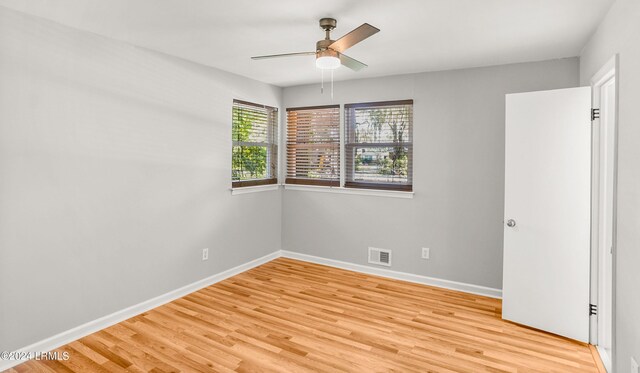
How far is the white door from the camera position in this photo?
112 inches

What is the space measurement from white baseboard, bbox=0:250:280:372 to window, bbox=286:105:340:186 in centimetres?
150

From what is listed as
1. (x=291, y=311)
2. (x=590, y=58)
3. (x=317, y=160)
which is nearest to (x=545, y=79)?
(x=590, y=58)

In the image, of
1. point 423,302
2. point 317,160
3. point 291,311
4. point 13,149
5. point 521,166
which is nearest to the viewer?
point 13,149

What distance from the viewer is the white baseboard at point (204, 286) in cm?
271

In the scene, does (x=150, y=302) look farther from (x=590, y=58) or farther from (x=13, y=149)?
(x=590, y=58)

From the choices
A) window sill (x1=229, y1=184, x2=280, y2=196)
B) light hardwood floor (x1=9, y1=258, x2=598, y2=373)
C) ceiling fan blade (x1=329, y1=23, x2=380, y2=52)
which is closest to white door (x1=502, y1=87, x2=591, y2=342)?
light hardwood floor (x1=9, y1=258, x2=598, y2=373)

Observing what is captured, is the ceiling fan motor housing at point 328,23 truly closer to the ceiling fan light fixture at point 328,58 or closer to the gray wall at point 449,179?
the ceiling fan light fixture at point 328,58

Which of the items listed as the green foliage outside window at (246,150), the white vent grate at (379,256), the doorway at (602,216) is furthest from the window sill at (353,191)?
the doorway at (602,216)

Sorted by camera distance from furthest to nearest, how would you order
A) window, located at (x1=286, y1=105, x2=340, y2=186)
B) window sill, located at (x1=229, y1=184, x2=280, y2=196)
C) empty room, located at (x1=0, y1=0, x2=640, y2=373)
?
window, located at (x1=286, y1=105, x2=340, y2=186) < window sill, located at (x1=229, y1=184, x2=280, y2=196) < empty room, located at (x1=0, y1=0, x2=640, y2=373)

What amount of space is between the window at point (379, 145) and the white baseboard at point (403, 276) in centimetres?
101

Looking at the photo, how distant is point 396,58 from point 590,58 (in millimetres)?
1563

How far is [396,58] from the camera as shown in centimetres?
353

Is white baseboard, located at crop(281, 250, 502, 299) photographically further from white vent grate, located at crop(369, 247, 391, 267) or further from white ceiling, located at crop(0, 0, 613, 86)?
white ceiling, located at crop(0, 0, 613, 86)

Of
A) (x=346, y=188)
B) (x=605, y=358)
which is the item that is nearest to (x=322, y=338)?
(x=605, y=358)
